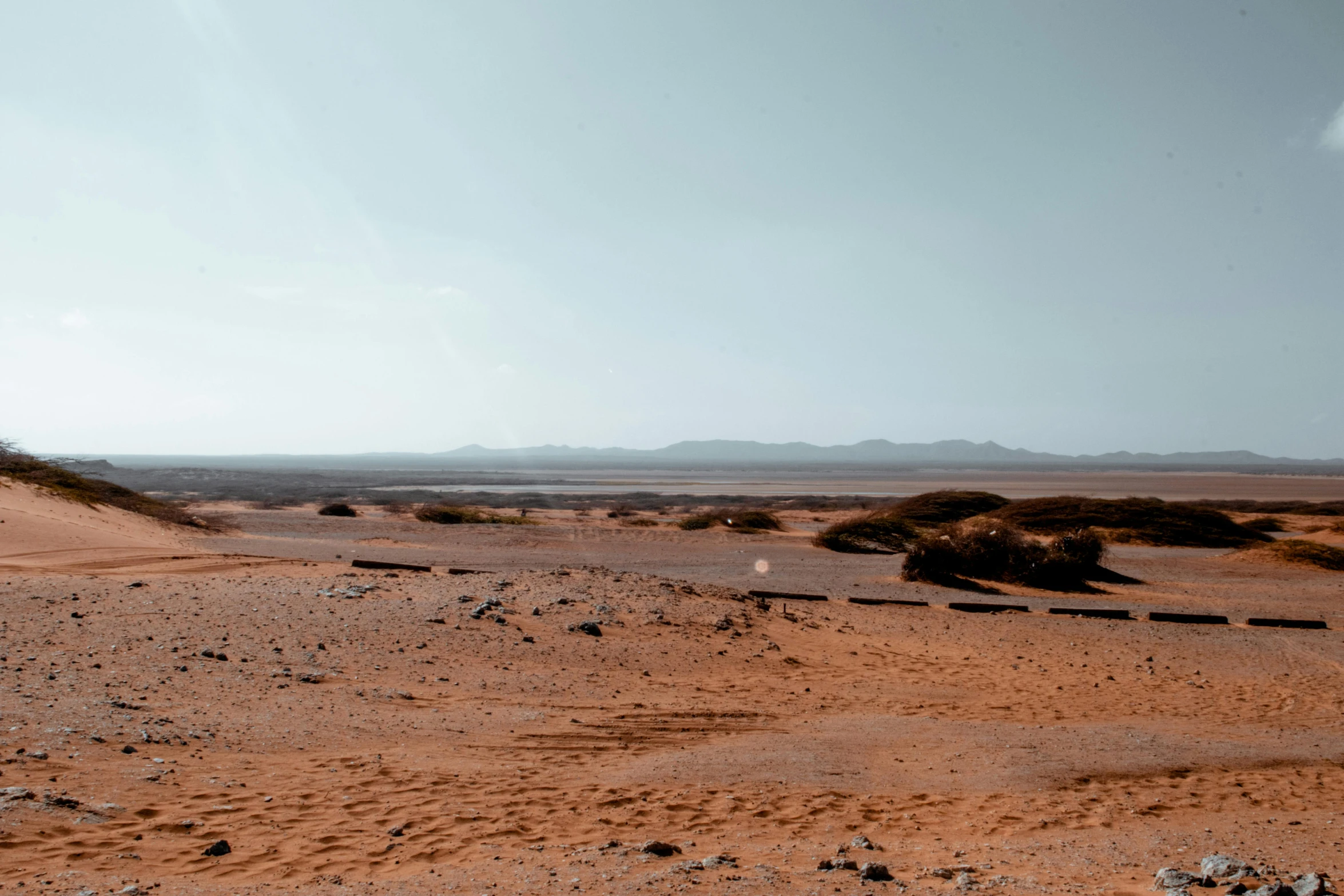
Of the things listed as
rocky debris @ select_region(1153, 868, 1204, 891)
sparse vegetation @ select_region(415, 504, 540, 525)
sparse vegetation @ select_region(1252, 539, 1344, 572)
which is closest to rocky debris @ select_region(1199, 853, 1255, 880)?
rocky debris @ select_region(1153, 868, 1204, 891)

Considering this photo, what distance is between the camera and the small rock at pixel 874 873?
15.8 feet

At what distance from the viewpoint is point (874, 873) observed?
4.81 metres

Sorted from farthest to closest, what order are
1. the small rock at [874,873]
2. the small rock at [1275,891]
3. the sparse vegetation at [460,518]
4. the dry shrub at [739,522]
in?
the sparse vegetation at [460,518], the dry shrub at [739,522], the small rock at [874,873], the small rock at [1275,891]

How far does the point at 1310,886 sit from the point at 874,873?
2.27m

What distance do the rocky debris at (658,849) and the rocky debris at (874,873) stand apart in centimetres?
116

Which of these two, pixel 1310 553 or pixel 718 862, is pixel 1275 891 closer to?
pixel 718 862

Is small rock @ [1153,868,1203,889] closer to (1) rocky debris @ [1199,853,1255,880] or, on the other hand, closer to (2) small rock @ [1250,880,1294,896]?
(1) rocky debris @ [1199,853,1255,880]

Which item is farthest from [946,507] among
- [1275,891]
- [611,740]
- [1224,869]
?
[1275,891]

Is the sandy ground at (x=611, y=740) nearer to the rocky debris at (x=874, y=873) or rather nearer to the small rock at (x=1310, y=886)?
the rocky debris at (x=874, y=873)

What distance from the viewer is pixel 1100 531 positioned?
104 feet

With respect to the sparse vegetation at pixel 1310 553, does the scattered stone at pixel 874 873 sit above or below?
above

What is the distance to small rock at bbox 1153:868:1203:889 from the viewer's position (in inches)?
184

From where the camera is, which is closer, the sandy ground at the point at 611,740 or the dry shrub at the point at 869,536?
the sandy ground at the point at 611,740

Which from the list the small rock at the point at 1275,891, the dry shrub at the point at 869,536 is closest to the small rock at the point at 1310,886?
the small rock at the point at 1275,891
